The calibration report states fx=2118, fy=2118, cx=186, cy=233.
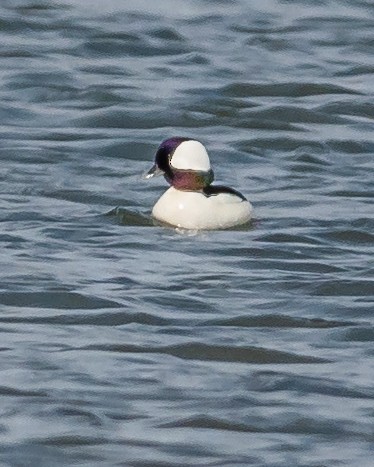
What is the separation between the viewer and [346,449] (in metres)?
8.43

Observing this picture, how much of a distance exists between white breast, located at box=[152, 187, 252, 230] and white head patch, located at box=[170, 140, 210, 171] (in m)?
0.27

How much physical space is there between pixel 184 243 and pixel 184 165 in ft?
2.58

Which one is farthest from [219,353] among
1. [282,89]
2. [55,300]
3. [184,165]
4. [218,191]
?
[282,89]

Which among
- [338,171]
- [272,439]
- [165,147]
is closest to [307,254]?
[165,147]

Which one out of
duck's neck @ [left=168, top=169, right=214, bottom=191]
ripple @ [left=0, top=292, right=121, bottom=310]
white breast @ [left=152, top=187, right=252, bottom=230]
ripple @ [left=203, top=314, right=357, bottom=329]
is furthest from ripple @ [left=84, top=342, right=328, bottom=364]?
duck's neck @ [left=168, top=169, right=214, bottom=191]

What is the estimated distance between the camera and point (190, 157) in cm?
1275

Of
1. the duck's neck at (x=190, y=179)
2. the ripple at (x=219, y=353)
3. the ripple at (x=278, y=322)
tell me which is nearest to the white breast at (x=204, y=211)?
the duck's neck at (x=190, y=179)

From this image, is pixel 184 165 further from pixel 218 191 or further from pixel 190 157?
pixel 218 191

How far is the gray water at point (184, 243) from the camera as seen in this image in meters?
8.71

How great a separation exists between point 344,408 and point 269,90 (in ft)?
26.6

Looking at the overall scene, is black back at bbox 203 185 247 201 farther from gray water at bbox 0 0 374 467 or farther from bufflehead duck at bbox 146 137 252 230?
gray water at bbox 0 0 374 467

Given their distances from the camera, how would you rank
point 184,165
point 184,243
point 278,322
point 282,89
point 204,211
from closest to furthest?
point 278,322 → point 184,243 → point 204,211 → point 184,165 → point 282,89

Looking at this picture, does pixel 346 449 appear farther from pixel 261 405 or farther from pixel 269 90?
pixel 269 90

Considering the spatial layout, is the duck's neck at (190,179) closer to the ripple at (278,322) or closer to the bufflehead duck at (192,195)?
the bufflehead duck at (192,195)
